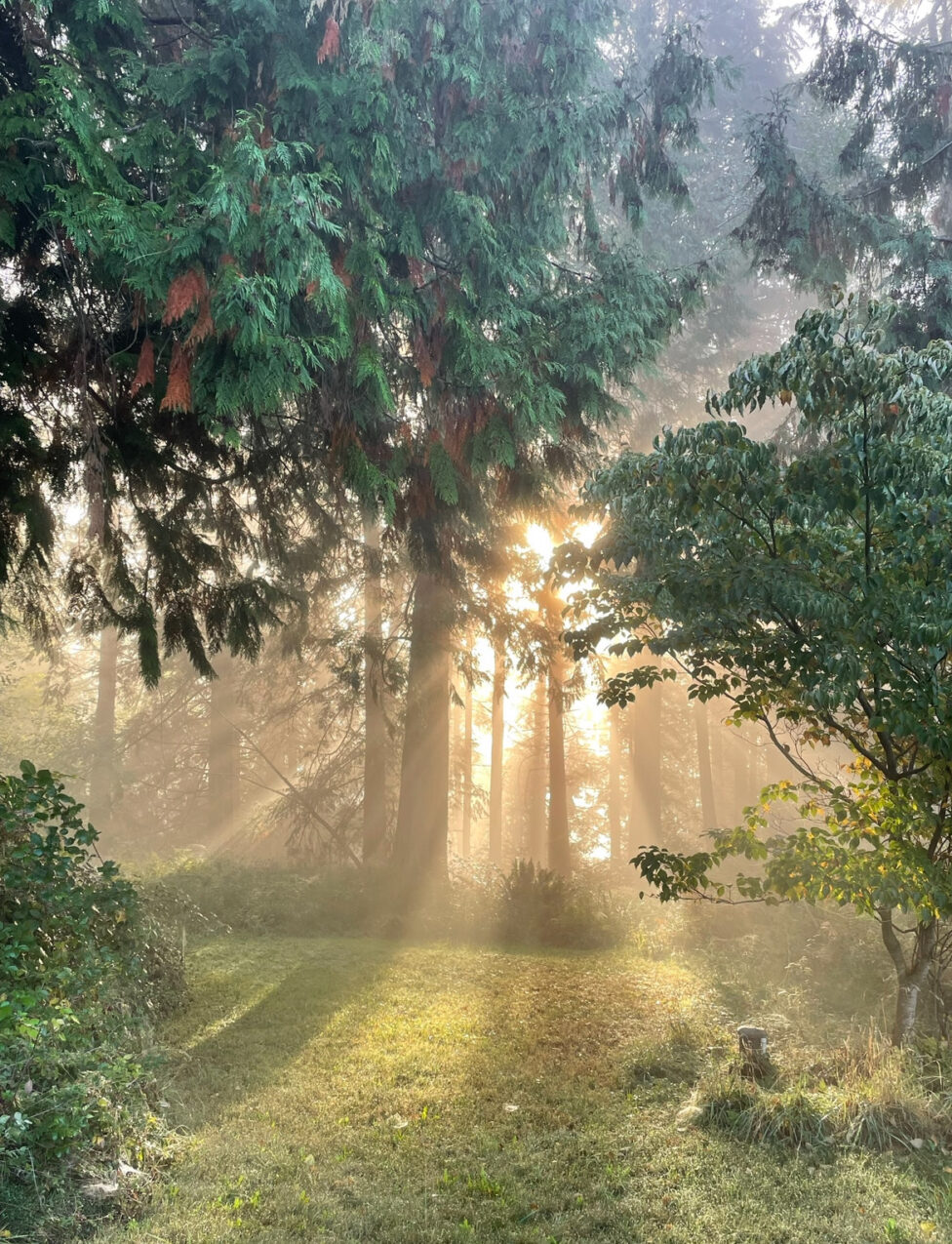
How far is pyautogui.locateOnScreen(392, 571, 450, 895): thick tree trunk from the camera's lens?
13.3m

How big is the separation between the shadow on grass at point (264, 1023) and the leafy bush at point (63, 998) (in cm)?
52

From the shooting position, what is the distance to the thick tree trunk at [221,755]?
2153 cm

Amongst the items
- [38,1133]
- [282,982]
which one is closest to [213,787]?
[282,982]

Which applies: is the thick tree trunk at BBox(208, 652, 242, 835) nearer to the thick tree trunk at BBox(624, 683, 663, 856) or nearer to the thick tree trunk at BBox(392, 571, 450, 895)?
the thick tree trunk at BBox(392, 571, 450, 895)

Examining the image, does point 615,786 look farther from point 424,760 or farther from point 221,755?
point 424,760

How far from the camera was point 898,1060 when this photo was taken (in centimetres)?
543

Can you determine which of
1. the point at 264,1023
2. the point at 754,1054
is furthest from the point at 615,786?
the point at 754,1054

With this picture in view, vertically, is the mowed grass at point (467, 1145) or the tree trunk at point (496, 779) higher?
the tree trunk at point (496, 779)

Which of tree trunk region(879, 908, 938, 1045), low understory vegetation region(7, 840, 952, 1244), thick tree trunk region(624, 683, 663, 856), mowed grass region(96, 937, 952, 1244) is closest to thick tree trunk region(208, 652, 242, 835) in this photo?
thick tree trunk region(624, 683, 663, 856)

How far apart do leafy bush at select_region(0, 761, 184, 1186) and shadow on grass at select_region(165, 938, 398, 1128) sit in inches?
20.3

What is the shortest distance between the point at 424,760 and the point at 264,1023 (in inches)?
252

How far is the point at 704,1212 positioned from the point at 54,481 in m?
5.93

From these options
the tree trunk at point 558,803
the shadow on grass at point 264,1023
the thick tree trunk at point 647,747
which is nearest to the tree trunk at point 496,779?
the thick tree trunk at point 647,747

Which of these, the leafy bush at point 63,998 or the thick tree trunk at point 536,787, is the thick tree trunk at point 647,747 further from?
the leafy bush at point 63,998
